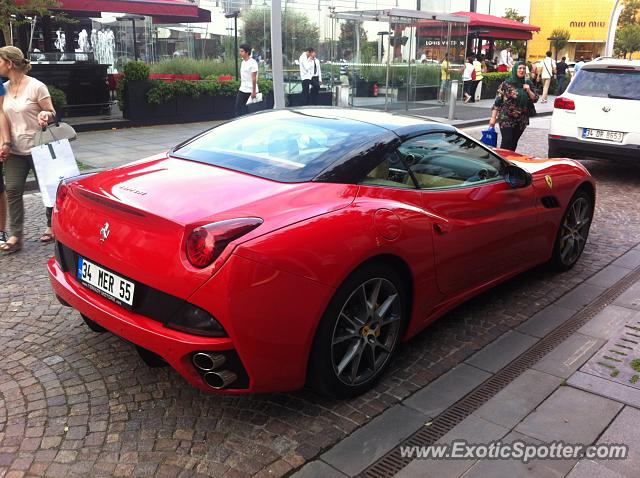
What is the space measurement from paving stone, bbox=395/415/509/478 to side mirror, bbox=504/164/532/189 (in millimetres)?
1843

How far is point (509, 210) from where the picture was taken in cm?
425

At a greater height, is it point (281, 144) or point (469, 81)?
point (469, 81)

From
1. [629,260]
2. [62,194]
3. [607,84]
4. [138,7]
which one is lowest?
[629,260]

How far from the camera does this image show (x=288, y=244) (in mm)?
2748

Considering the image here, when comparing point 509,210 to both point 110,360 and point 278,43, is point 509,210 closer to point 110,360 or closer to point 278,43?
point 110,360

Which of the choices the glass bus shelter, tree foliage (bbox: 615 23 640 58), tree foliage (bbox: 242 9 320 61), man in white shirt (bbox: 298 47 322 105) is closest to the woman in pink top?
man in white shirt (bbox: 298 47 322 105)

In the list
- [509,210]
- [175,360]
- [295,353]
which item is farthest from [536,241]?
[175,360]

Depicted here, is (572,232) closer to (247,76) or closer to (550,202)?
(550,202)

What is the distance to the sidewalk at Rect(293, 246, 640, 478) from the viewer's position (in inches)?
109

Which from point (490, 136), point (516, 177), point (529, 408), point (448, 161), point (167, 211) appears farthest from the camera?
point (490, 136)

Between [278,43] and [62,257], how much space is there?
606 centimetres

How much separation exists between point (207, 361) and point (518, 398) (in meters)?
1.72

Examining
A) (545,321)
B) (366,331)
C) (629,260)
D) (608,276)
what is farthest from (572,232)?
(366,331)

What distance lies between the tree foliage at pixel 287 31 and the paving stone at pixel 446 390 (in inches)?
725
